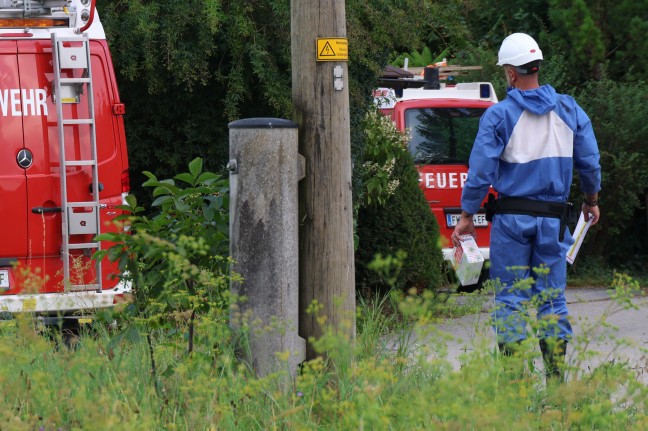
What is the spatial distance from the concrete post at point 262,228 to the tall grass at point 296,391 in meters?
0.18

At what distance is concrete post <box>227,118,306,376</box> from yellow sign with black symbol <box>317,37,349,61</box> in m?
0.39

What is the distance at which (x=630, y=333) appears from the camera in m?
9.36

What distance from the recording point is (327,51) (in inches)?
220

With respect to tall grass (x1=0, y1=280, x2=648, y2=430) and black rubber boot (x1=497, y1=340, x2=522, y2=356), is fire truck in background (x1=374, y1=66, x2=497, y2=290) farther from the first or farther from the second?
tall grass (x1=0, y1=280, x2=648, y2=430)

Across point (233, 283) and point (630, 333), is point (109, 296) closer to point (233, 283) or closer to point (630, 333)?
point (233, 283)

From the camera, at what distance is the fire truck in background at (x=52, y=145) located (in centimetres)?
796

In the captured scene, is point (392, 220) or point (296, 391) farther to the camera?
point (392, 220)

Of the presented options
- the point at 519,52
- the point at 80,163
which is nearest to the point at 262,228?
the point at 519,52

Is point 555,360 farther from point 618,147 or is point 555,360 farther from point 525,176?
point 618,147

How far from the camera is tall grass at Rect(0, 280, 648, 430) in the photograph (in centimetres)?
414

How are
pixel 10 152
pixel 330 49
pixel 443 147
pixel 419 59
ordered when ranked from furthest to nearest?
pixel 419 59, pixel 443 147, pixel 10 152, pixel 330 49

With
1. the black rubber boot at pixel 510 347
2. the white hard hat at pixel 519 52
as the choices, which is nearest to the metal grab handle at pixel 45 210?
the white hard hat at pixel 519 52

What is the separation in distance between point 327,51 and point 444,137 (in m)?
6.85

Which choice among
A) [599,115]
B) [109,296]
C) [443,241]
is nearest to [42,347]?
[443,241]
